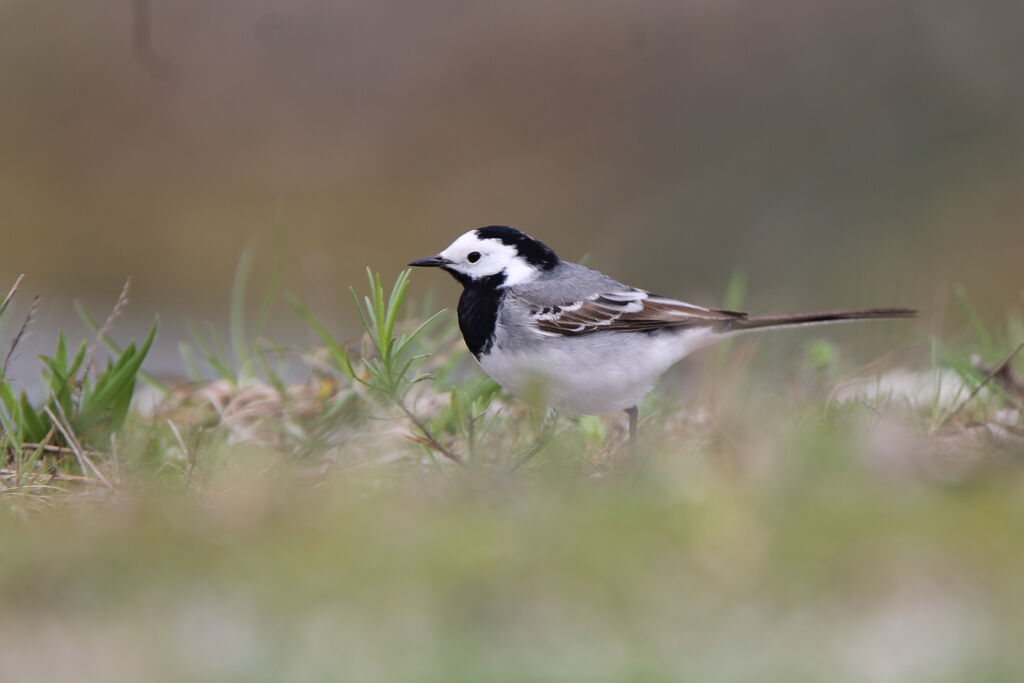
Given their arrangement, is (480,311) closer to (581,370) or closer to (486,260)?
(486,260)

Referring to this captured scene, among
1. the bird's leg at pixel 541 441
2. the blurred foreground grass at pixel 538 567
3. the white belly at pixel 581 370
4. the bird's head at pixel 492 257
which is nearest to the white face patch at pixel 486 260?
the bird's head at pixel 492 257

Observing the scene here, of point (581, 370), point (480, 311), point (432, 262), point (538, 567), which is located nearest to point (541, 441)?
point (581, 370)

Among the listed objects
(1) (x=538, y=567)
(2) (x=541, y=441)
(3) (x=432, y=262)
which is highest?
(3) (x=432, y=262)

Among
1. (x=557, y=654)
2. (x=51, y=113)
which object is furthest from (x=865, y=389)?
(x=51, y=113)

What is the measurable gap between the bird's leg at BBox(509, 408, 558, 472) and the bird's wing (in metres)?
0.39

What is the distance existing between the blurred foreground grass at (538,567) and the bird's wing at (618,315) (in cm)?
70

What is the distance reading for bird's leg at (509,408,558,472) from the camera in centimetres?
470

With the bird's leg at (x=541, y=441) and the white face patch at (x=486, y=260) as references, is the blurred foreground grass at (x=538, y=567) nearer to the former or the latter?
the bird's leg at (x=541, y=441)

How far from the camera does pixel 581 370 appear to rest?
527 cm

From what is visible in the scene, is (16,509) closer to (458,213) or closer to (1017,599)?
(1017,599)

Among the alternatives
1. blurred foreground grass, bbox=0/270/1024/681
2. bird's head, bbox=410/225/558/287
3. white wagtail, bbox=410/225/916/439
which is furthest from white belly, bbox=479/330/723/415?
bird's head, bbox=410/225/558/287

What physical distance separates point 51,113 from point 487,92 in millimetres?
6620

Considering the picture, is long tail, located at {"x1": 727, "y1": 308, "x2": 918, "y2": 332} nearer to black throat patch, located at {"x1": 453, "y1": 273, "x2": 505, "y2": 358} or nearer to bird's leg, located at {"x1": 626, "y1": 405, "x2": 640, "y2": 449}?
bird's leg, located at {"x1": 626, "y1": 405, "x2": 640, "y2": 449}

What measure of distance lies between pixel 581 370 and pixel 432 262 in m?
0.82
